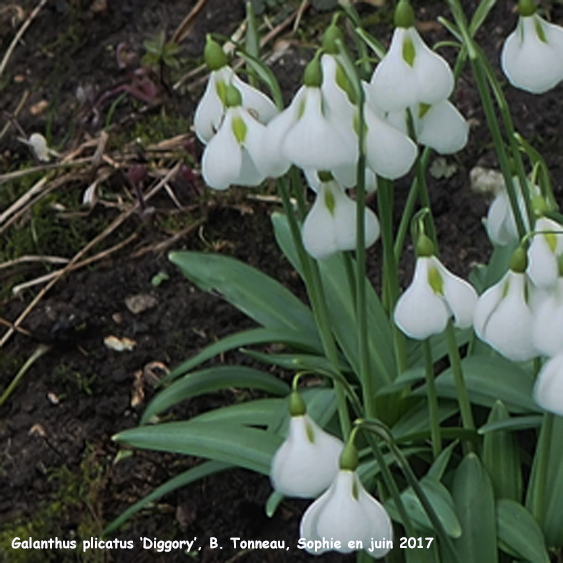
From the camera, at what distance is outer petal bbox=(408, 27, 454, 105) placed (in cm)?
108

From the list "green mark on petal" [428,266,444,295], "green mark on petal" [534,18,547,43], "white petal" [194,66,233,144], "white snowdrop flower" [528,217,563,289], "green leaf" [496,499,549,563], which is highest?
"green mark on petal" [534,18,547,43]

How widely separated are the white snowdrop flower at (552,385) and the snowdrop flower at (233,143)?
1.33 feet

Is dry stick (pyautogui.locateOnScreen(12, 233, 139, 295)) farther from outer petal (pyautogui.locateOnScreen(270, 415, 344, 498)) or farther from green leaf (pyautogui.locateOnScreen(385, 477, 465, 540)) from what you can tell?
outer petal (pyautogui.locateOnScreen(270, 415, 344, 498))

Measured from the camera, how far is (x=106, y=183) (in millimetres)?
2428

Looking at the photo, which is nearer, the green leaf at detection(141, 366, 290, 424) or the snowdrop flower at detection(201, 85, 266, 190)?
the snowdrop flower at detection(201, 85, 266, 190)

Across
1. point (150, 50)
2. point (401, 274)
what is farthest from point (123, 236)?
→ point (401, 274)

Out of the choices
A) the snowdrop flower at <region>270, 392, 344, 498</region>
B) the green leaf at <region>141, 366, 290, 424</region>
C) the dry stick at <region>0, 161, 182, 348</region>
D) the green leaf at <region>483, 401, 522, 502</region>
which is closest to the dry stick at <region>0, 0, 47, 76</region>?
the dry stick at <region>0, 161, 182, 348</region>

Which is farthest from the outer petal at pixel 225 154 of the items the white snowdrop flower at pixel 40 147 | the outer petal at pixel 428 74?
the white snowdrop flower at pixel 40 147

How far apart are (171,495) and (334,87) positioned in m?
0.97

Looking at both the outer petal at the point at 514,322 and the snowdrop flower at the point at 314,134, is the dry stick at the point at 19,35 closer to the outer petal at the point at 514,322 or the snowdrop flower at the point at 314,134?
the snowdrop flower at the point at 314,134

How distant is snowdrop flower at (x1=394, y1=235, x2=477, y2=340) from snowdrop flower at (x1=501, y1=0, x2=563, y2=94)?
0.23 metres

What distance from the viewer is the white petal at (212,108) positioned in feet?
3.86

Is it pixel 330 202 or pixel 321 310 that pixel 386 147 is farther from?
pixel 321 310

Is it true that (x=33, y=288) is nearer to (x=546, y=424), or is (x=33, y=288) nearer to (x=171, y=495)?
(x=171, y=495)
